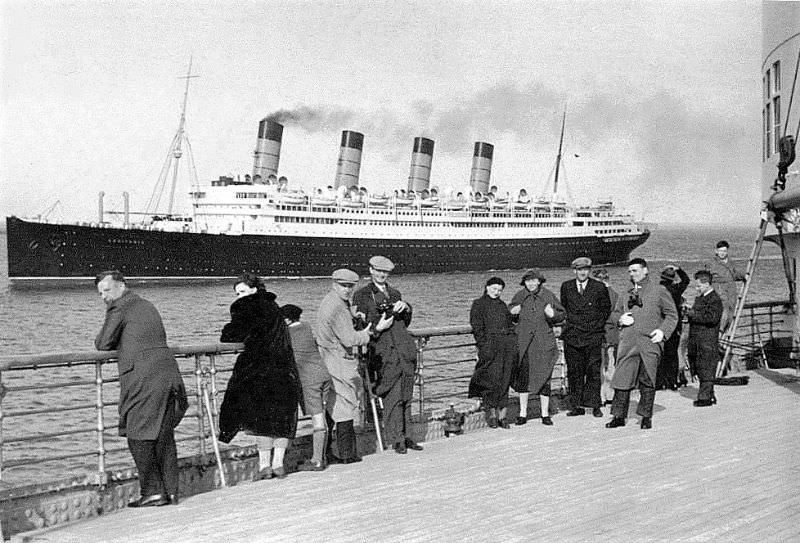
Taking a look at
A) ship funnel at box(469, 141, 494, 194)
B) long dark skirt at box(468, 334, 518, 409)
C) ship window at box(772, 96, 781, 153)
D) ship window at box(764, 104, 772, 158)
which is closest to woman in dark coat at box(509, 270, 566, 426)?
long dark skirt at box(468, 334, 518, 409)

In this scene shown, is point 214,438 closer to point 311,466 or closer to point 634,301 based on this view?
point 311,466

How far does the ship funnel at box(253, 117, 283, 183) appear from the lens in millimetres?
60812

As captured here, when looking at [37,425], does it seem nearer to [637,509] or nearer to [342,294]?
[342,294]

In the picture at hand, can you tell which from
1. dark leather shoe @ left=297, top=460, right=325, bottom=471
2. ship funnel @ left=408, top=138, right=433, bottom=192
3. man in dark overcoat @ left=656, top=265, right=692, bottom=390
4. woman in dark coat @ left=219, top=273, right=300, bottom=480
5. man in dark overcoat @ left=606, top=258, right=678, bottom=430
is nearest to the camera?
woman in dark coat @ left=219, top=273, right=300, bottom=480

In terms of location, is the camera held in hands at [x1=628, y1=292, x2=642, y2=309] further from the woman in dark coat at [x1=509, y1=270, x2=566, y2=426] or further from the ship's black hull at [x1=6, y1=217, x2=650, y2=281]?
the ship's black hull at [x1=6, y1=217, x2=650, y2=281]

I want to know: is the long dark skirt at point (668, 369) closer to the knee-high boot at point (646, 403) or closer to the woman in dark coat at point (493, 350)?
the knee-high boot at point (646, 403)

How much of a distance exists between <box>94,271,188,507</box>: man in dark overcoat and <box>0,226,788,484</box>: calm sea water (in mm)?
415

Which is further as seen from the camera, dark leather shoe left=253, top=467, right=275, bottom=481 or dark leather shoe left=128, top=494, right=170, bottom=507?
dark leather shoe left=253, top=467, right=275, bottom=481

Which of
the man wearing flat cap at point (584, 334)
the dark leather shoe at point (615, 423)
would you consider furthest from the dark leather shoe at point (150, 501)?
the man wearing flat cap at point (584, 334)

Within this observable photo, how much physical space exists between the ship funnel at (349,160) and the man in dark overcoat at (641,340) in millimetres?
57516

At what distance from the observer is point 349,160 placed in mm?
66000

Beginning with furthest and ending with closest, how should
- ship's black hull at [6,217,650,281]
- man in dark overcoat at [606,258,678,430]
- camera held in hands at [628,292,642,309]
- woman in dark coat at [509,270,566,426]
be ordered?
ship's black hull at [6,217,650,281]
woman in dark coat at [509,270,566,426]
camera held in hands at [628,292,642,309]
man in dark overcoat at [606,258,678,430]

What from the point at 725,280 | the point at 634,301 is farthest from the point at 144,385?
the point at 725,280

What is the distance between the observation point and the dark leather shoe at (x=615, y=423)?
797 centimetres
